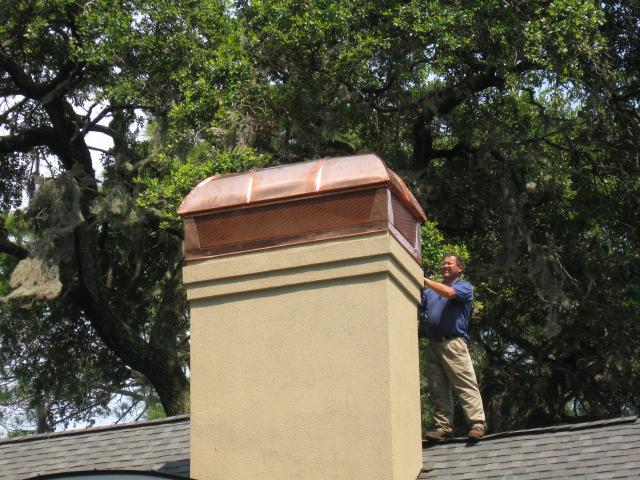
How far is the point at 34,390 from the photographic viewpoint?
68.6 ft

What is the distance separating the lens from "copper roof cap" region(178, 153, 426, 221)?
7.17 m

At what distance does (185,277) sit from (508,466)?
219 cm

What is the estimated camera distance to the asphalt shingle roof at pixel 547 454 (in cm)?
718

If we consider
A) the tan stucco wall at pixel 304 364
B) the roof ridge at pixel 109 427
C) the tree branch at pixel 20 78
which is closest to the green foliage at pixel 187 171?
the tree branch at pixel 20 78

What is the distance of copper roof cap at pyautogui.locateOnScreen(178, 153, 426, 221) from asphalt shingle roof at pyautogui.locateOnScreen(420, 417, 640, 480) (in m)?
1.59

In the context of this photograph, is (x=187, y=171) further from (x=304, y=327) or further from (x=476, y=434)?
(x=304, y=327)

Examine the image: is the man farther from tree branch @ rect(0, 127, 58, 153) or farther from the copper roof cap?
tree branch @ rect(0, 127, 58, 153)

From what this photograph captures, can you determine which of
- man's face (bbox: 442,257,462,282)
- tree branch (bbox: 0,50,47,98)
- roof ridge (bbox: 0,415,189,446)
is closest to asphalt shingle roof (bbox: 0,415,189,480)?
roof ridge (bbox: 0,415,189,446)

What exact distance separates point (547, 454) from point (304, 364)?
170 centimetres

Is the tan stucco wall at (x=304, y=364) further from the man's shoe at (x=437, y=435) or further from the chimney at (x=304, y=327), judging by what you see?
the man's shoe at (x=437, y=435)

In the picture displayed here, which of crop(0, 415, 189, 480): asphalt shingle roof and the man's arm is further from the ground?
the man's arm

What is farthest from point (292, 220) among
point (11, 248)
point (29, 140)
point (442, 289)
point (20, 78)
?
point (11, 248)

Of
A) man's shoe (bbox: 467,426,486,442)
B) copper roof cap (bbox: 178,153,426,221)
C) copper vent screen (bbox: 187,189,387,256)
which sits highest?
copper roof cap (bbox: 178,153,426,221)

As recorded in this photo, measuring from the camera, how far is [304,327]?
6.88m
